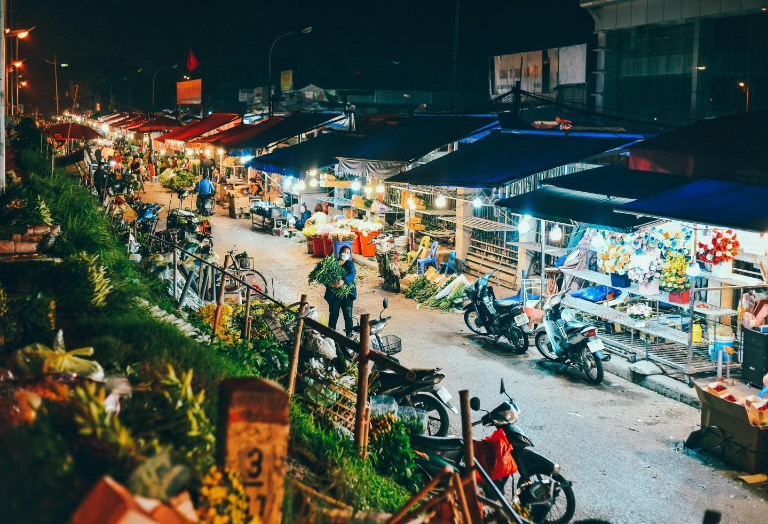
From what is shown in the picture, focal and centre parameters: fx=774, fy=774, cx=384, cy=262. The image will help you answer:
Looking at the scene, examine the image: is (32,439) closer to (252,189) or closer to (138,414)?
(138,414)

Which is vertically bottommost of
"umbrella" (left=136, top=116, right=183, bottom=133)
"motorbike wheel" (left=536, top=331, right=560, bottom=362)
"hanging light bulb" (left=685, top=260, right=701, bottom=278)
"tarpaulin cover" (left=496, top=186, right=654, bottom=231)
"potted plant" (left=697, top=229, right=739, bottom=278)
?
"motorbike wheel" (left=536, top=331, right=560, bottom=362)

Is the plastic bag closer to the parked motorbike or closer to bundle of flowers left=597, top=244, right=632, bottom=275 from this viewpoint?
the parked motorbike

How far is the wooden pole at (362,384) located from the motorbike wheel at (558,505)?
6.09ft

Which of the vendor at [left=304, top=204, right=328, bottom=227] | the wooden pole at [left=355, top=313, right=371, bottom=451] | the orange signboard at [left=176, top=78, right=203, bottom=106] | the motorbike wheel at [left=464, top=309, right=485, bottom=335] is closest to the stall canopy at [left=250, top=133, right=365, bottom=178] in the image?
the vendor at [left=304, top=204, right=328, bottom=227]

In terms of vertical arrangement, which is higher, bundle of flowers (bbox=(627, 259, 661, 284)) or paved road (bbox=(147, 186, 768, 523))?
bundle of flowers (bbox=(627, 259, 661, 284))

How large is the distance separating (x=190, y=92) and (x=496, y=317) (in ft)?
189

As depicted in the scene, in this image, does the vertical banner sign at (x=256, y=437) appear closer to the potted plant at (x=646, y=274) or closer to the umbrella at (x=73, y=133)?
the potted plant at (x=646, y=274)

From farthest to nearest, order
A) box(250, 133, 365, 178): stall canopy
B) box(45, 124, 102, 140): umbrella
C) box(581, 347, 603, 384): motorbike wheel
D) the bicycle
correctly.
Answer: box(45, 124, 102, 140): umbrella → box(250, 133, 365, 178): stall canopy → the bicycle → box(581, 347, 603, 384): motorbike wheel

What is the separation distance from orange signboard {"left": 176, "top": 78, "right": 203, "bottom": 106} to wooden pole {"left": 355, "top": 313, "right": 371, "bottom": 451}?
5794cm

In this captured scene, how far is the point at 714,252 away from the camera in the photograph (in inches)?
440

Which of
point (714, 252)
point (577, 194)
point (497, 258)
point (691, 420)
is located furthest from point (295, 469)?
point (497, 258)

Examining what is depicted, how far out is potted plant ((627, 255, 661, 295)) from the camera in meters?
12.1

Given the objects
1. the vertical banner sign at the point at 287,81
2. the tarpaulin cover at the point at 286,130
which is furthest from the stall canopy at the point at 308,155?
the vertical banner sign at the point at 287,81

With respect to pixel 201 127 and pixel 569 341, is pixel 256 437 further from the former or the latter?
pixel 201 127
